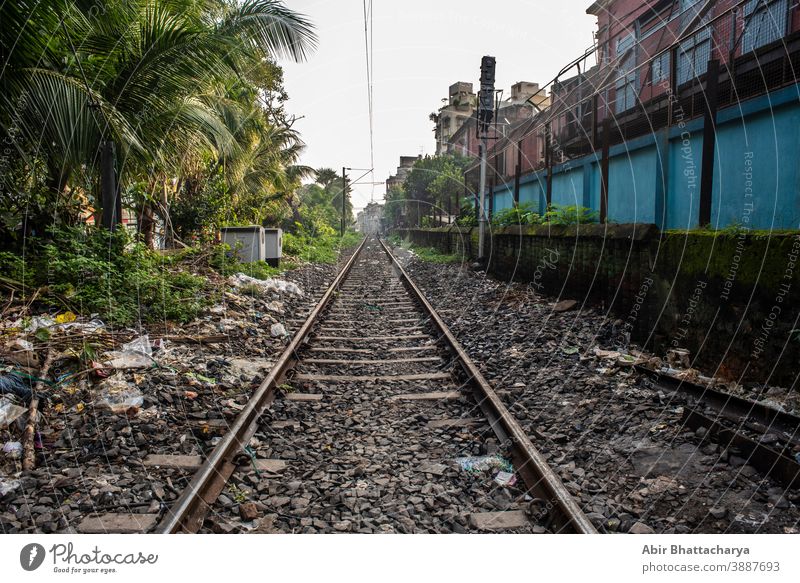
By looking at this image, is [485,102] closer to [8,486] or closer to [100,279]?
[100,279]

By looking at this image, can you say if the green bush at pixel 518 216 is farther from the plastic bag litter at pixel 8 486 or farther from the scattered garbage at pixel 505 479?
the plastic bag litter at pixel 8 486

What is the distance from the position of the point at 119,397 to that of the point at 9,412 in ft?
2.10

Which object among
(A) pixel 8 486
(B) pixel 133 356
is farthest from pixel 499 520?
(B) pixel 133 356

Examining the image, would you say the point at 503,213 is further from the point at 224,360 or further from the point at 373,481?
the point at 373,481

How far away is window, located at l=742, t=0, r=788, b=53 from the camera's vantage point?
7008 mm

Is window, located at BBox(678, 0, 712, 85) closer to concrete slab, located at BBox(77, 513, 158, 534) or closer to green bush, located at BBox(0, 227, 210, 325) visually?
green bush, located at BBox(0, 227, 210, 325)

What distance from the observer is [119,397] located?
11.9ft

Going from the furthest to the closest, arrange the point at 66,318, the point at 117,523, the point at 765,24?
1. the point at 765,24
2. the point at 66,318
3. the point at 117,523

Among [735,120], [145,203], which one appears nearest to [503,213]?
[735,120]

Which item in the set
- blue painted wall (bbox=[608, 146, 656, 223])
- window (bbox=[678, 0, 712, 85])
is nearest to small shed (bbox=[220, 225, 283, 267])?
blue painted wall (bbox=[608, 146, 656, 223])

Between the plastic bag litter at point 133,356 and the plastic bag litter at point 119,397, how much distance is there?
296 millimetres

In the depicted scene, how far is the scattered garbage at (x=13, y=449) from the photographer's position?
2.86 meters

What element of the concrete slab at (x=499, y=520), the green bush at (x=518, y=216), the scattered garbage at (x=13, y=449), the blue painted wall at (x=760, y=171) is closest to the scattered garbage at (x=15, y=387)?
the scattered garbage at (x=13, y=449)

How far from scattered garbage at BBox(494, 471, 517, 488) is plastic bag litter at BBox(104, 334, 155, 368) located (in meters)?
3.23
